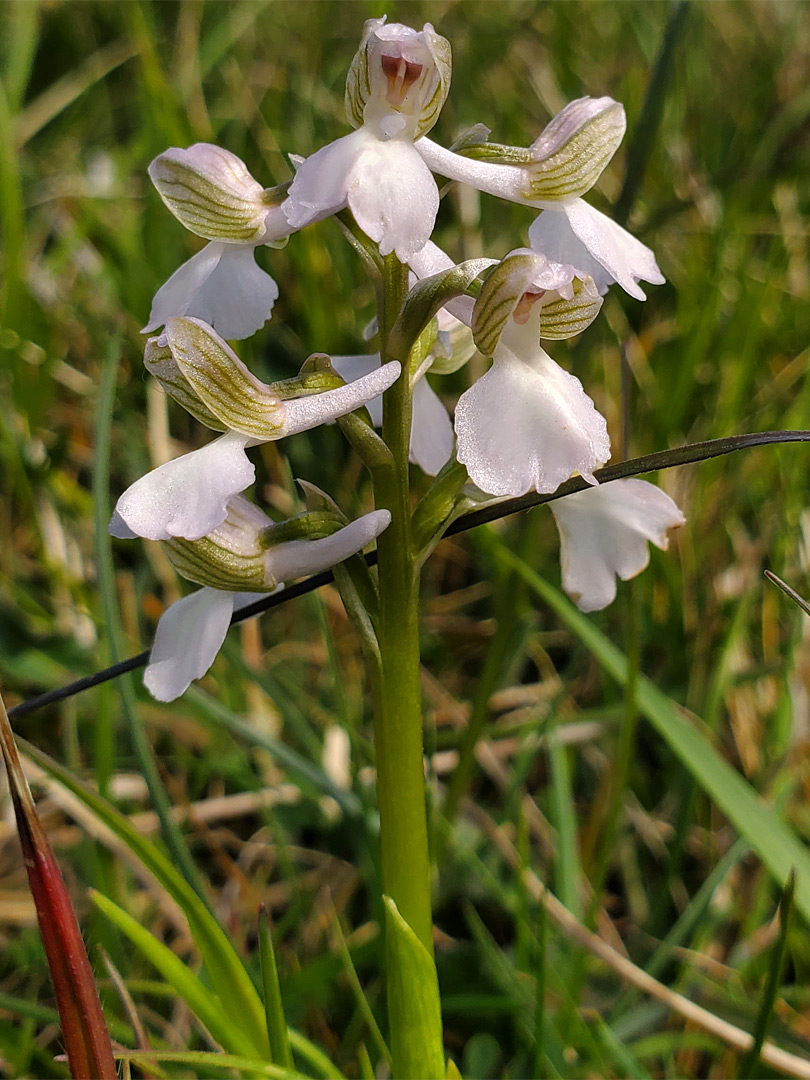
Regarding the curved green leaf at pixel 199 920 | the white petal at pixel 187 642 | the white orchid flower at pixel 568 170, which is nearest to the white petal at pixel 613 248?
the white orchid flower at pixel 568 170

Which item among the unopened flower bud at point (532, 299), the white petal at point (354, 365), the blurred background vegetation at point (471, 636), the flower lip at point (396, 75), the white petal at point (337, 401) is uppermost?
the flower lip at point (396, 75)

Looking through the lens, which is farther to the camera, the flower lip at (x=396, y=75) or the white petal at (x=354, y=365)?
the white petal at (x=354, y=365)

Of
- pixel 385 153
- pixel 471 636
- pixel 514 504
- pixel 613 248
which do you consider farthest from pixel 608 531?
pixel 471 636

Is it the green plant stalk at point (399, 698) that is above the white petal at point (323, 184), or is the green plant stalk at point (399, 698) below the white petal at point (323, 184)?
below

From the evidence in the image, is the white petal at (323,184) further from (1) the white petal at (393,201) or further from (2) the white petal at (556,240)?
(2) the white petal at (556,240)

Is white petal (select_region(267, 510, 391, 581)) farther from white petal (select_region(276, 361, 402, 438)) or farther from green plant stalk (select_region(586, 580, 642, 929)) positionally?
green plant stalk (select_region(586, 580, 642, 929))

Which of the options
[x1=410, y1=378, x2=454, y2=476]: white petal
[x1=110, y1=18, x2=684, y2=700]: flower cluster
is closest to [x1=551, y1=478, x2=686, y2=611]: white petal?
[x1=110, y1=18, x2=684, y2=700]: flower cluster
